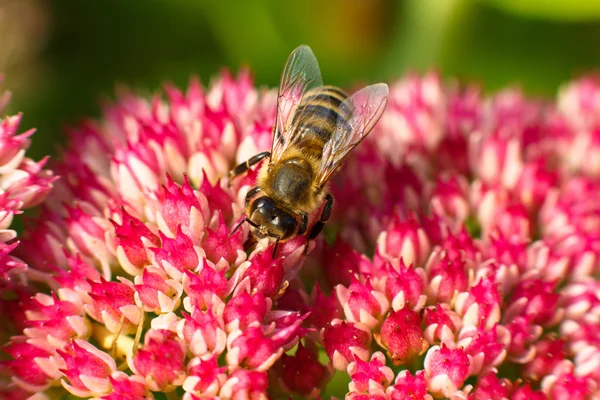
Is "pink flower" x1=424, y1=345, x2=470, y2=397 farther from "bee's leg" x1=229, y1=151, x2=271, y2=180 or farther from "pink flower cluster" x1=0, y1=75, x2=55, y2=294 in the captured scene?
"pink flower cluster" x1=0, y1=75, x2=55, y2=294

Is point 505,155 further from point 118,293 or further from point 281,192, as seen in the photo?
point 118,293

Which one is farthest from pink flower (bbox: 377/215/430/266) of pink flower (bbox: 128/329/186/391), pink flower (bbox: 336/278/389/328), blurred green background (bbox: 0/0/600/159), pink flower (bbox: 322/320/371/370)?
blurred green background (bbox: 0/0/600/159)

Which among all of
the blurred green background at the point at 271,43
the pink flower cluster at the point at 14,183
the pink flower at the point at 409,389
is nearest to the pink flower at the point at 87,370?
the pink flower cluster at the point at 14,183

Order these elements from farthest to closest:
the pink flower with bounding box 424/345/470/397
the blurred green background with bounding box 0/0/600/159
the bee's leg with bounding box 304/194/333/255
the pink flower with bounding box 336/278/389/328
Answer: the blurred green background with bounding box 0/0/600/159 < the bee's leg with bounding box 304/194/333/255 < the pink flower with bounding box 336/278/389/328 < the pink flower with bounding box 424/345/470/397

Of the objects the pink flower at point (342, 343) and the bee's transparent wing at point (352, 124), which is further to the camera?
the bee's transparent wing at point (352, 124)

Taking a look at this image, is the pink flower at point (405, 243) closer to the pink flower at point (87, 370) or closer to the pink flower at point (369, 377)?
the pink flower at point (369, 377)

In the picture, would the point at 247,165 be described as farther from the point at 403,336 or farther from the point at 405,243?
the point at 403,336

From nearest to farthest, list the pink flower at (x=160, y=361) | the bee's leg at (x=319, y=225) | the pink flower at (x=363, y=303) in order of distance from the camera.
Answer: the pink flower at (x=160, y=361) → the pink flower at (x=363, y=303) → the bee's leg at (x=319, y=225)
